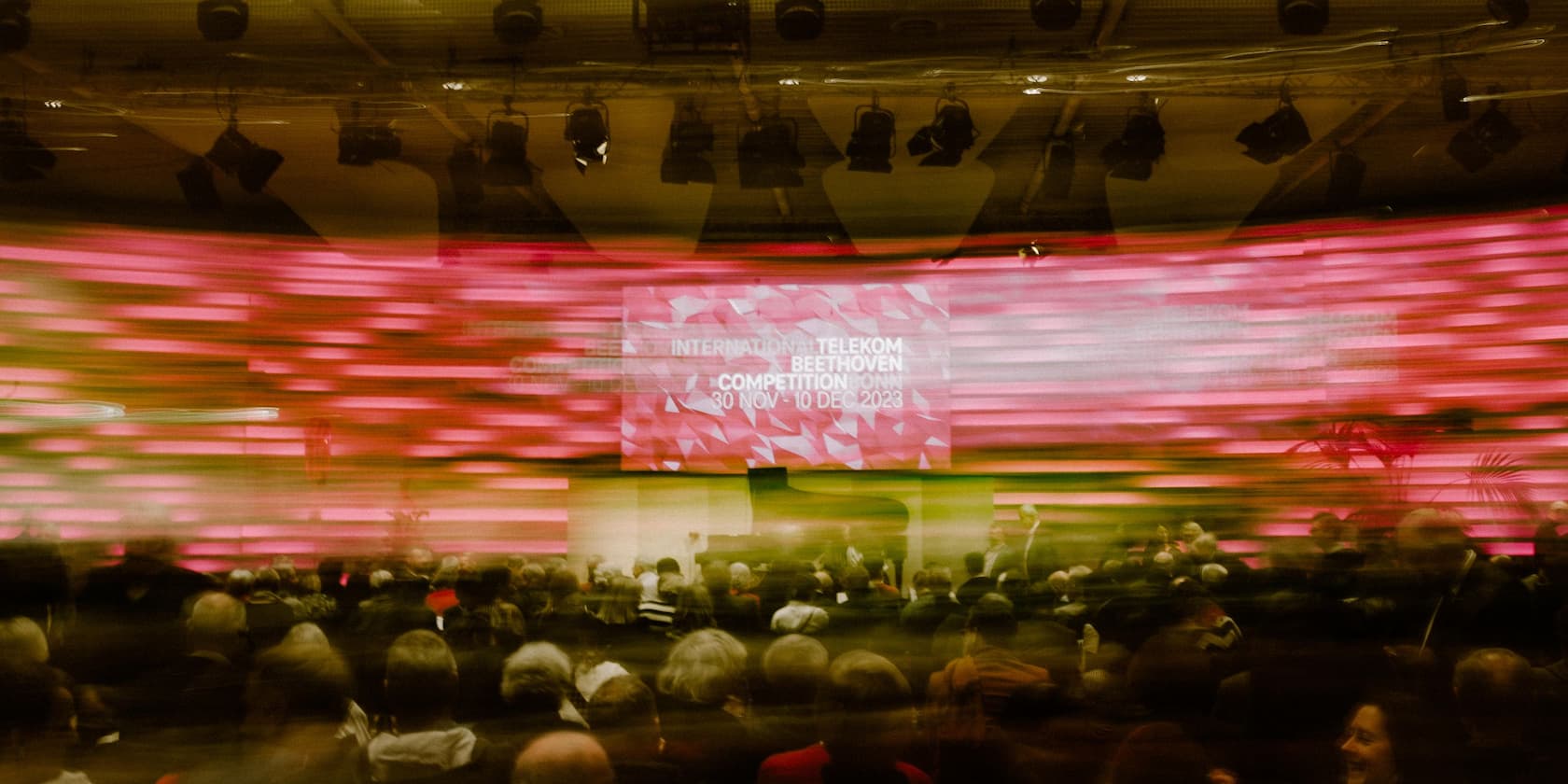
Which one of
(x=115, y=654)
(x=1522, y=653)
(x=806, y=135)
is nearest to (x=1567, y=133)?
(x=1522, y=653)

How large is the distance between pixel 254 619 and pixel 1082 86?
1647 mm

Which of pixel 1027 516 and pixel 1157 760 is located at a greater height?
pixel 1027 516

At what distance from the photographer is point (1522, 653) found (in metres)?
1.49

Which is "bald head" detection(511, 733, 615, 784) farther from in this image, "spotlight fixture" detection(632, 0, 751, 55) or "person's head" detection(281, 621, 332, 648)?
"spotlight fixture" detection(632, 0, 751, 55)

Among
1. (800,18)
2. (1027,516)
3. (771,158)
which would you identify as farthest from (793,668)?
(800,18)

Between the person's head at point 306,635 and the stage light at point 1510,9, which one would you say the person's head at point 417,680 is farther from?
the stage light at point 1510,9

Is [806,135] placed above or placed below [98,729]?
above

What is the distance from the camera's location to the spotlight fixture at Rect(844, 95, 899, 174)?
59.4 inches

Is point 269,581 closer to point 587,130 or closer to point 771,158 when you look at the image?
point 587,130

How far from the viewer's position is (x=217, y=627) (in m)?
1.44

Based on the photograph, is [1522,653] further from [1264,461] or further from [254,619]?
[254,619]

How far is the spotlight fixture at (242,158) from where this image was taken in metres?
1.28

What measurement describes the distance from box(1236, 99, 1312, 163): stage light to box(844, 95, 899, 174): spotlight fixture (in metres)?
0.51

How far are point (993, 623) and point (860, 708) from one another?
0.26m
